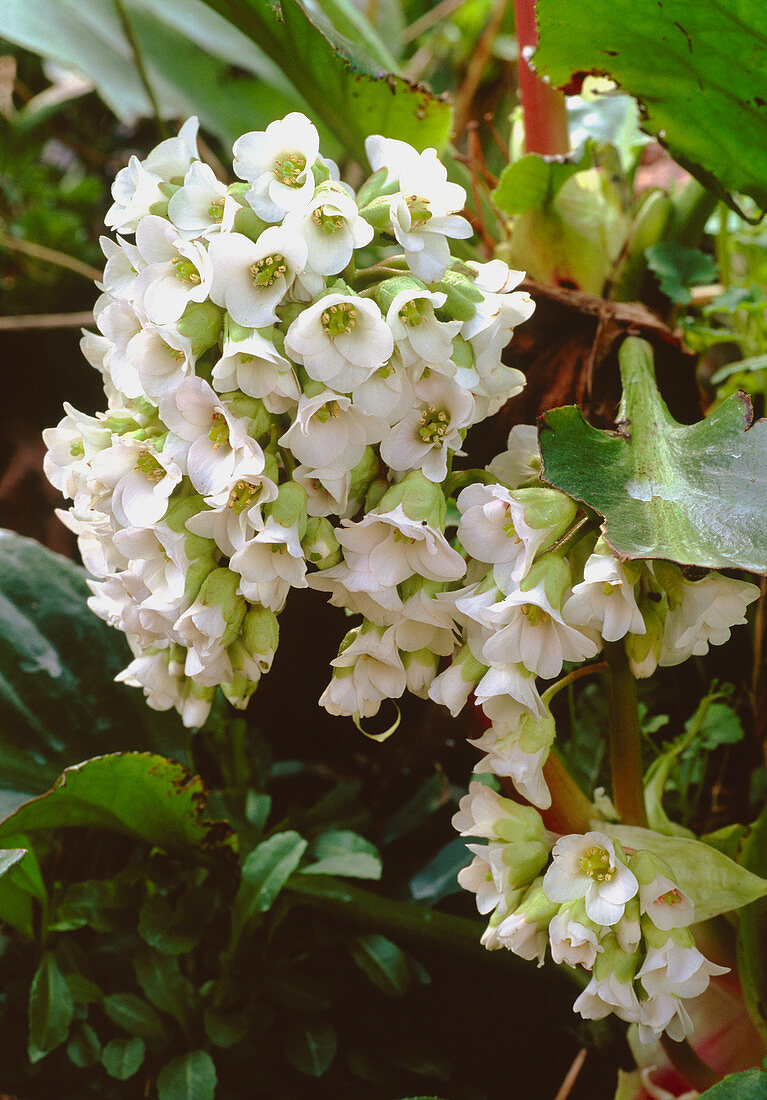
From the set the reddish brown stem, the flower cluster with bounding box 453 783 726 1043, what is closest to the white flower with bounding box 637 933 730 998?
the flower cluster with bounding box 453 783 726 1043

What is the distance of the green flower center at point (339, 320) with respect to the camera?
1.26 feet

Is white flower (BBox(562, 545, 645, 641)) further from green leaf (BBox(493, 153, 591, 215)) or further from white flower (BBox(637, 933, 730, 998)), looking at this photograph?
green leaf (BBox(493, 153, 591, 215))

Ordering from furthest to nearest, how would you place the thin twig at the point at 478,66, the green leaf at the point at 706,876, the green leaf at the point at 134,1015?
the thin twig at the point at 478,66 → the green leaf at the point at 134,1015 → the green leaf at the point at 706,876

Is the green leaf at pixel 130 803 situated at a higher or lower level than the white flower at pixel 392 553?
lower

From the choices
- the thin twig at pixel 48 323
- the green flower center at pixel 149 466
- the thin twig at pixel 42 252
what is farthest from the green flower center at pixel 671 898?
the thin twig at pixel 42 252

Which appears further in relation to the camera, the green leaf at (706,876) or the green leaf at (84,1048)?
the green leaf at (84,1048)

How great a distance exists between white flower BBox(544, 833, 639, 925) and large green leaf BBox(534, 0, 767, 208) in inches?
17.0

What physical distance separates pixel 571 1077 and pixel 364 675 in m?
0.38

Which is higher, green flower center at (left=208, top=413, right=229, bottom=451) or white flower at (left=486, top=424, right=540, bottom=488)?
green flower center at (left=208, top=413, right=229, bottom=451)

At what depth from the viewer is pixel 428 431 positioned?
1.37 ft

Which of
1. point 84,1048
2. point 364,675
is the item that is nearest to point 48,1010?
point 84,1048

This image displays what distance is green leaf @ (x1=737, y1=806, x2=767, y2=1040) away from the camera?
52cm

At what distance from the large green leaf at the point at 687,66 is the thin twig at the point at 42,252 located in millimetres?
704

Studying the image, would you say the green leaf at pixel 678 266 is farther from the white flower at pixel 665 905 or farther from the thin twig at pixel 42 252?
the thin twig at pixel 42 252
